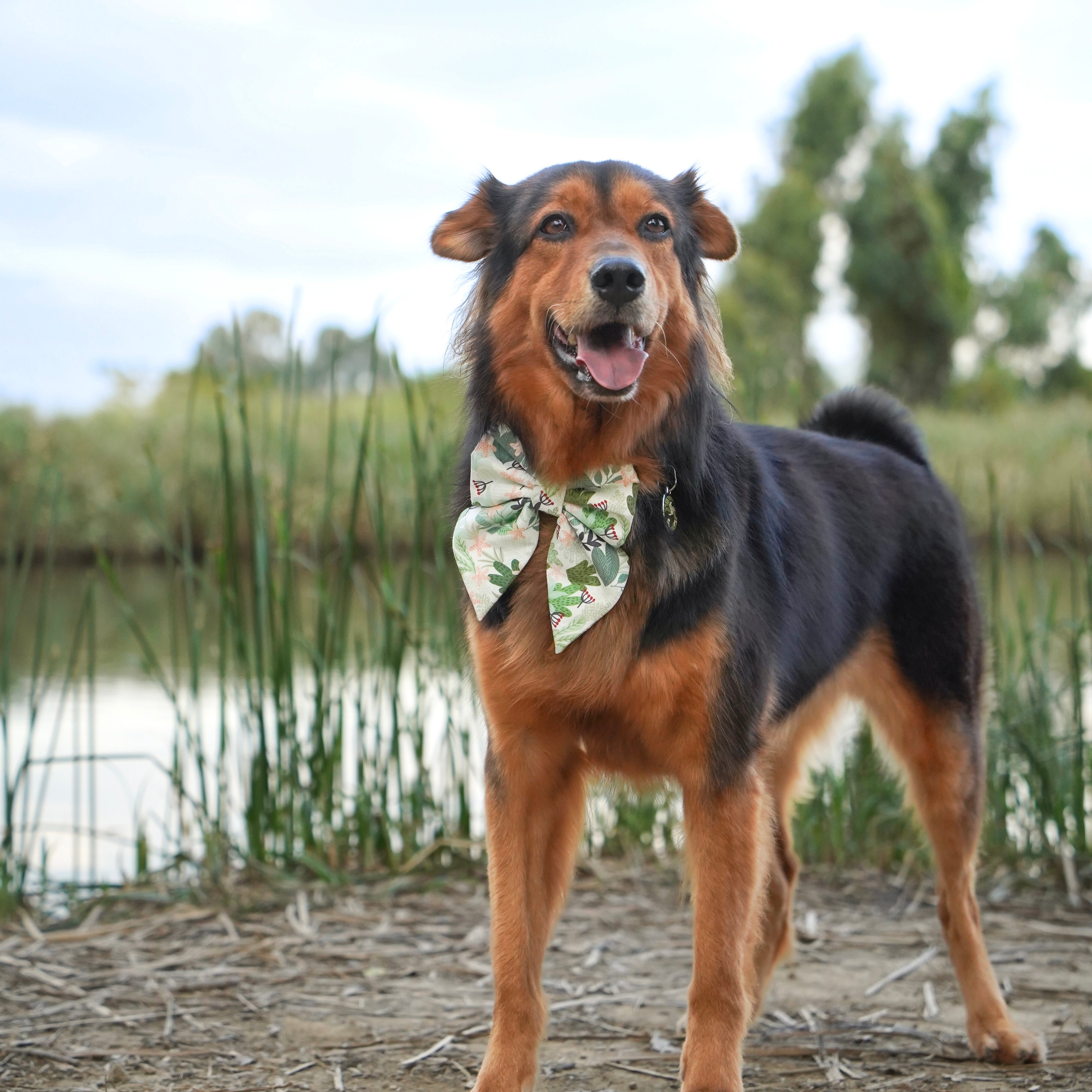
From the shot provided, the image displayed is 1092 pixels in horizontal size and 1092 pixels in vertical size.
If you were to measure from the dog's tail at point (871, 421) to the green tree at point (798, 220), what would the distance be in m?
20.2

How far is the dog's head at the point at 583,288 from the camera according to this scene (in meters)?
2.36

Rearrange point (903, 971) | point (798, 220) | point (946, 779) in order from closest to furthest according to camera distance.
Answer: point (946, 779) < point (903, 971) < point (798, 220)

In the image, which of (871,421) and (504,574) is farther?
(871,421)

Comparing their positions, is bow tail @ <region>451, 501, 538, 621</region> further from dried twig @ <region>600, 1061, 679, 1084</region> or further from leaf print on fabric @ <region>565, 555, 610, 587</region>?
dried twig @ <region>600, 1061, 679, 1084</region>

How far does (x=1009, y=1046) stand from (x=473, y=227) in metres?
2.30

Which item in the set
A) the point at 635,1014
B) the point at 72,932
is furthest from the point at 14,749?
the point at 635,1014

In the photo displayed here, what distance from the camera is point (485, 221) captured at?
276cm

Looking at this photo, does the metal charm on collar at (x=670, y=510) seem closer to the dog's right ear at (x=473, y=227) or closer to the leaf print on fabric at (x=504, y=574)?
the leaf print on fabric at (x=504, y=574)

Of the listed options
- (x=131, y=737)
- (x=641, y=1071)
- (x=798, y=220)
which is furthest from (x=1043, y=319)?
(x=641, y=1071)

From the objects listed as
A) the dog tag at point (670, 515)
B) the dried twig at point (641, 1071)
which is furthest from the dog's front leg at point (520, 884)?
the dog tag at point (670, 515)

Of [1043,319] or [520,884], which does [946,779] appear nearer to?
[520,884]

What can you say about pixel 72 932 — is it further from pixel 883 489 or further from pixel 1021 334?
pixel 1021 334

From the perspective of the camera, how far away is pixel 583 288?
233 cm

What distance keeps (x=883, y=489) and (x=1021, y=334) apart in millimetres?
36184
